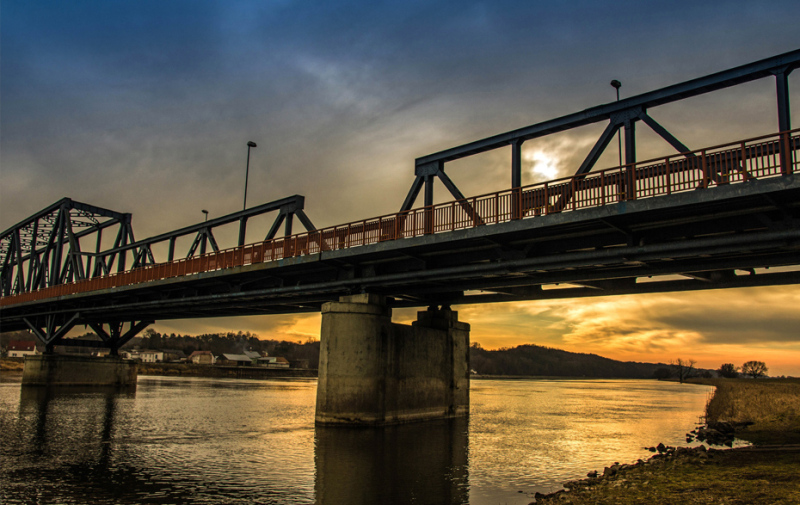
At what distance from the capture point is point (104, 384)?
65.8 m

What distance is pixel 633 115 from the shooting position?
22.8 metres

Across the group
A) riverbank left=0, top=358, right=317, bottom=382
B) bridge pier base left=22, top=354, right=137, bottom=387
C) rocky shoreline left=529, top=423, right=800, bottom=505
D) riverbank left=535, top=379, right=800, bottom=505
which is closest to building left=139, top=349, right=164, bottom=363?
riverbank left=0, top=358, right=317, bottom=382

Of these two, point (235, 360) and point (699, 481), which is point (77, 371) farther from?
point (235, 360)

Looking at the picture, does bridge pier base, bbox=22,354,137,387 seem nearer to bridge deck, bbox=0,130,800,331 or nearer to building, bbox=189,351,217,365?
bridge deck, bbox=0,130,800,331

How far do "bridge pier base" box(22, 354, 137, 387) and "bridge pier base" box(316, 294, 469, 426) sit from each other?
1840 inches

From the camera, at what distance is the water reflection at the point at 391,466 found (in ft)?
49.2

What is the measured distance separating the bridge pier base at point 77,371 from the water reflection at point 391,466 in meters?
48.8

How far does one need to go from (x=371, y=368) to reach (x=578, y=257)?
1232 cm

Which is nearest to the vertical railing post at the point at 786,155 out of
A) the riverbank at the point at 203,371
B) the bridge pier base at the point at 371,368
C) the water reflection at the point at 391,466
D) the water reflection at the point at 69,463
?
the water reflection at the point at 391,466

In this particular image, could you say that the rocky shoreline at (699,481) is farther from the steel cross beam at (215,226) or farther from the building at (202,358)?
the building at (202,358)

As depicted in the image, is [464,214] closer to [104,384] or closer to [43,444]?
[43,444]

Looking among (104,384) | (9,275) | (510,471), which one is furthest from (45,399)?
(9,275)

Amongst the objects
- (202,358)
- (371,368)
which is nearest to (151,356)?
(202,358)

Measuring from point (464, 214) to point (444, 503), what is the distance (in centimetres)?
1329
